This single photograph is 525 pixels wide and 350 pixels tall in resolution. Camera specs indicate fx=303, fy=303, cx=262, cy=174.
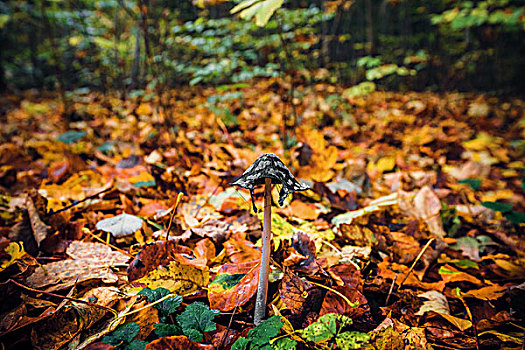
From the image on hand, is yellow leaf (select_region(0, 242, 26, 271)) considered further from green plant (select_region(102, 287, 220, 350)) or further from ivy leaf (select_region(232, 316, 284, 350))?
ivy leaf (select_region(232, 316, 284, 350))

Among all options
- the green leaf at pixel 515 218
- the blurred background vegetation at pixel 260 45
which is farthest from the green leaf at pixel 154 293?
the blurred background vegetation at pixel 260 45

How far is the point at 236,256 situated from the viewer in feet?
3.81

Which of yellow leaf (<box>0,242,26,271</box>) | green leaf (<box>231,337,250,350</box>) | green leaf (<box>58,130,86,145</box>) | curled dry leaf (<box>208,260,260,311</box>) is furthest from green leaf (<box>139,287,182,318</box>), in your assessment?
green leaf (<box>58,130,86,145</box>)

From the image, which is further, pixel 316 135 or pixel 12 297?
pixel 316 135

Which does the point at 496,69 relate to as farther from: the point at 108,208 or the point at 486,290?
the point at 108,208

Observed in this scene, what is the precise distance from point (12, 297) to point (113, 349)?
405 mm

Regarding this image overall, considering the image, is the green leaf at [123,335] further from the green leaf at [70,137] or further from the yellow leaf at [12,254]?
the green leaf at [70,137]

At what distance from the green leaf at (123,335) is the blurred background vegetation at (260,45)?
286 centimetres

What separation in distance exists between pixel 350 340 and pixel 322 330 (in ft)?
0.26

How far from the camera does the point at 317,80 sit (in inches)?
197

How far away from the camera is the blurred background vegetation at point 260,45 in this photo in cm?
448

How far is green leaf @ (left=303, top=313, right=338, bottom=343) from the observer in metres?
0.83

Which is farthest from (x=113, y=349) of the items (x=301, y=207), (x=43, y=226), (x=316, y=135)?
(x=316, y=135)

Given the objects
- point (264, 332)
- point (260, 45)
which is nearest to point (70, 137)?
point (264, 332)
